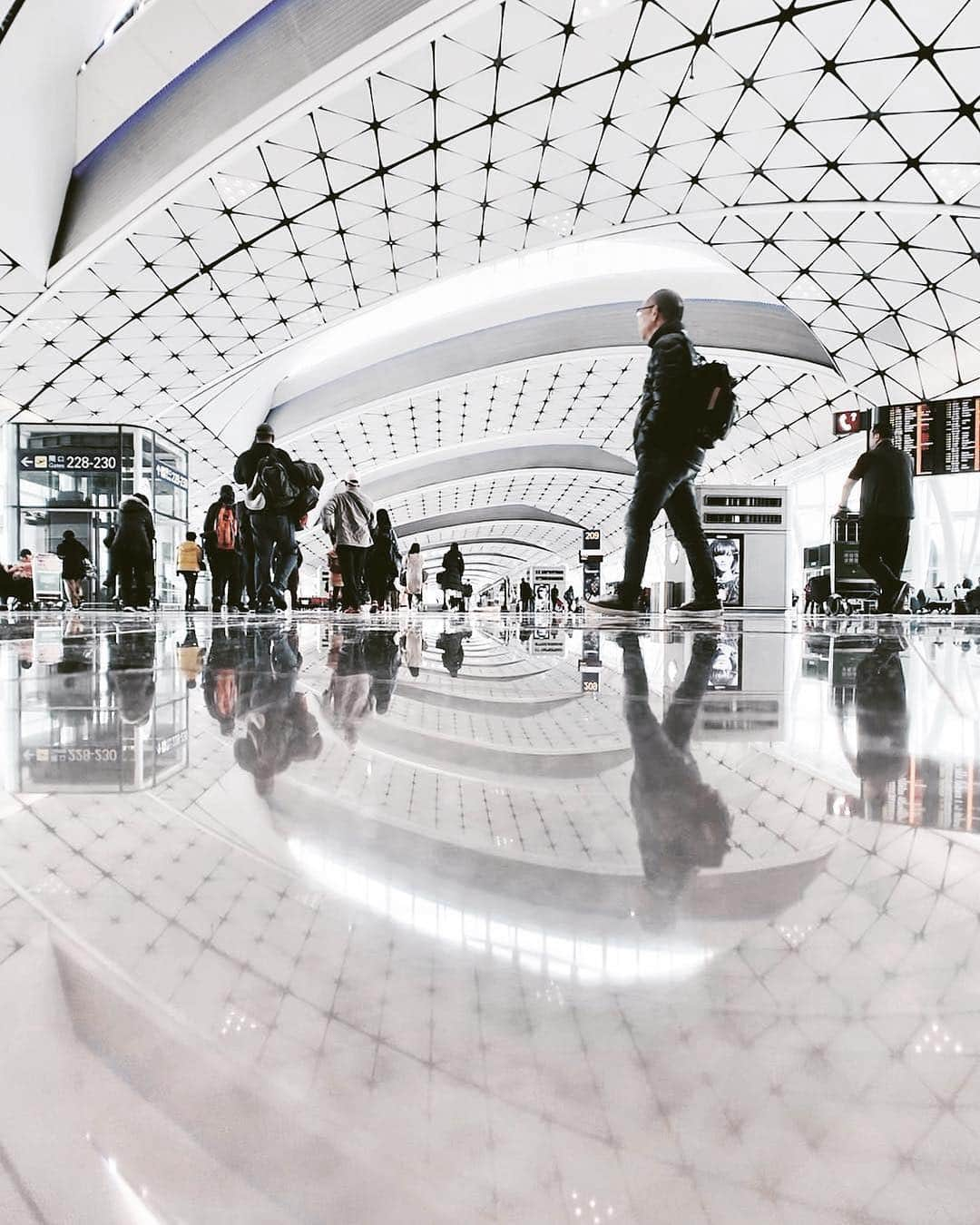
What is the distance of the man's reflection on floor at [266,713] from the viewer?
1041 mm

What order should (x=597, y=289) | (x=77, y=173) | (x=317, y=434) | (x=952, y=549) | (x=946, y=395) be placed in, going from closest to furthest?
(x=77, y=173) → (x=946, y=395) → (x=952, y=549) → (x=597, y=289) → (x=317, y=434)

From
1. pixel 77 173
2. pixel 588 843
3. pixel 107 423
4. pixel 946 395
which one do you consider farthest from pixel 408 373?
pixel 588 843

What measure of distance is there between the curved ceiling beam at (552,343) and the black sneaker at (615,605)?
25.7 metres

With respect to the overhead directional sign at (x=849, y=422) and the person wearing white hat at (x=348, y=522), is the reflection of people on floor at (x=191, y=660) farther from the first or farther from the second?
the overhead directional sign at (x=849, y=422)

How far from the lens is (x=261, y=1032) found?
0.36 m

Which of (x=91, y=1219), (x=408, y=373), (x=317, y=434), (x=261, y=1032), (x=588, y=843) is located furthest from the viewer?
(x=317, y=434)

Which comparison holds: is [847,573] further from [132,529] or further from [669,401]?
[132,529]

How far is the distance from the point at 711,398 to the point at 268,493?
5.67 meters

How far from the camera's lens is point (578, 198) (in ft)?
74.3

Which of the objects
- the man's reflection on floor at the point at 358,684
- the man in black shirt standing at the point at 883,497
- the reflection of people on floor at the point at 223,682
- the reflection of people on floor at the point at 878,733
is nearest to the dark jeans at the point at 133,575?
the reflection of people on floor at the point at 223,682

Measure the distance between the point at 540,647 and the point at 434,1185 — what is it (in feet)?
13.4

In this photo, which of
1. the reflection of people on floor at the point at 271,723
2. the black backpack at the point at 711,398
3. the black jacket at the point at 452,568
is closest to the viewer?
the reflection of people on floor at the point at 271,723

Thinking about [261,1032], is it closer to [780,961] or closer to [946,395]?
[780,961]

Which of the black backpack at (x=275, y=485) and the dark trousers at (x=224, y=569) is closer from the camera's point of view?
the black backpack at (x=275, y=485)
